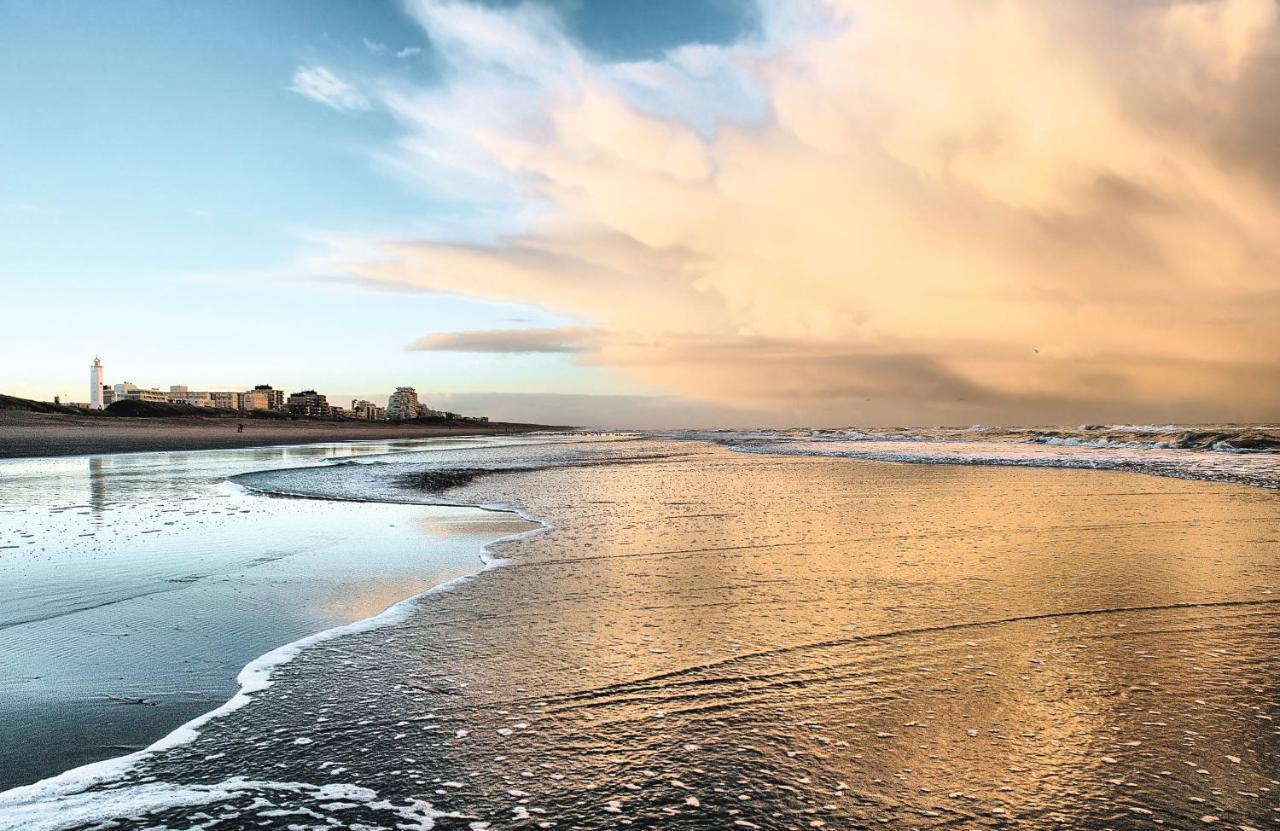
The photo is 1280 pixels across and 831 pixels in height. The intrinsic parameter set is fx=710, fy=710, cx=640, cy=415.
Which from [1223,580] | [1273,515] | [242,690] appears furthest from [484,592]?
[1273,515]

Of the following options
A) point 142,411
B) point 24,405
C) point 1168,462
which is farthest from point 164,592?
point 142,411

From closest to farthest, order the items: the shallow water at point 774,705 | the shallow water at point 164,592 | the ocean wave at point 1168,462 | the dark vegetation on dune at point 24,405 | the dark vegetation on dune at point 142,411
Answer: the shallow water at point 774,705 < the shallow water at point 164,592 < the ocean wave at point 1168,462 < the dark vegetation on dune at point 24,405 < the dark vegetation on dune at point 142,411

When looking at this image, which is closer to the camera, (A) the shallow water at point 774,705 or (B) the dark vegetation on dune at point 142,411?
(A) the shallow water at point 774,705

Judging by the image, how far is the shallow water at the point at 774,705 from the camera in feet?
8.84

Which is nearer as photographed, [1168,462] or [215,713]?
[215,713]

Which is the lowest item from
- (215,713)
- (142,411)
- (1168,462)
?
(215,713)

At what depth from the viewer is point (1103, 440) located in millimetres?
35250

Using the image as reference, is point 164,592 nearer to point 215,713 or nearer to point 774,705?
point 215,713

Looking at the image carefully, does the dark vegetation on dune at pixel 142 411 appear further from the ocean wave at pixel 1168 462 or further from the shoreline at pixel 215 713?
the shoreline at pixel 215 713

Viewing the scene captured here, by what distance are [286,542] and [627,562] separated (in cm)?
447

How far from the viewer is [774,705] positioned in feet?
11.7

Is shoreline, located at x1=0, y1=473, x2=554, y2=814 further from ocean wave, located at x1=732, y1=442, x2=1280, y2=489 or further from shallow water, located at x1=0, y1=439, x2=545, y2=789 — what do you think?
ocean wave, located at x1=732, y1=442, x2=1280, y2=489

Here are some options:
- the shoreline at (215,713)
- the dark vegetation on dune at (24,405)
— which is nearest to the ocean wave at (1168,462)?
the shoreline at (215,713)

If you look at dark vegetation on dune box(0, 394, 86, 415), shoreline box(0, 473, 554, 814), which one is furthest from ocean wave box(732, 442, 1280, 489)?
dark vegetation on dune box(0, 394, 86, 415)
